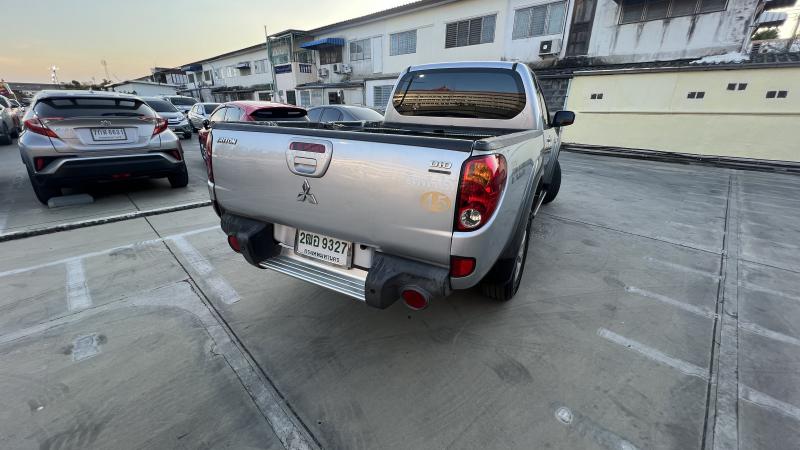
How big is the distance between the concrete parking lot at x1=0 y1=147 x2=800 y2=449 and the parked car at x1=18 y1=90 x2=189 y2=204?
1.04m

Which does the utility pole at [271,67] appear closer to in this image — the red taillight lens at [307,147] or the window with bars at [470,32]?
the window with bars at [470,32]

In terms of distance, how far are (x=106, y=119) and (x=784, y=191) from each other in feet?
40.6

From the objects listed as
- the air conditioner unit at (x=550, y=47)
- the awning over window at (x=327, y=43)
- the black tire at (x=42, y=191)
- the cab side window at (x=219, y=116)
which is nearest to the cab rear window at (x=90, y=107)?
the black tire at (x=42, y=191)

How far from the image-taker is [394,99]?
379 centimetres

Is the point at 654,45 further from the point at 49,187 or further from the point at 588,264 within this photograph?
the point at 49,187

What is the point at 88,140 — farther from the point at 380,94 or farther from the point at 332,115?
the point at 380,94

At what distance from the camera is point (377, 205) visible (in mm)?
1726

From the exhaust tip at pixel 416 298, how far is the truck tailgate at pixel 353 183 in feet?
0.60

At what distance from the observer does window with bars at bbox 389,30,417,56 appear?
18.4 meters

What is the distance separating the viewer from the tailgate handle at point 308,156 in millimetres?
1831

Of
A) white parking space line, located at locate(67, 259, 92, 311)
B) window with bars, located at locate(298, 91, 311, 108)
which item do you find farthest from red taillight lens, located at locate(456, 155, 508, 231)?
window with bars, located at locate(298, 91, 311, 108)

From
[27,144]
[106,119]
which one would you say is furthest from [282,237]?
[27,144]

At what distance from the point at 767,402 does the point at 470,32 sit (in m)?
17.8

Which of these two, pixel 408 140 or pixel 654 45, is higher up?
pixel 654 45
